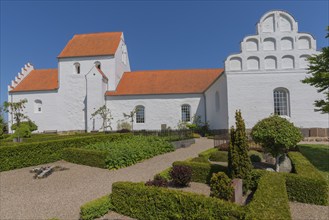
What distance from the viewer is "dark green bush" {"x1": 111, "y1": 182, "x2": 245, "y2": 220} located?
384 cm

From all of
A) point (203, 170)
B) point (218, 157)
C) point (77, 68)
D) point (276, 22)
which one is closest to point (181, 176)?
point (203, 170)

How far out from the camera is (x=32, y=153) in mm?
10516

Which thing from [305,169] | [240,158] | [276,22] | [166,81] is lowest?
[305,169]

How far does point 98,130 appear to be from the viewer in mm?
24375

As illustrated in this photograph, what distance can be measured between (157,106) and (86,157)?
15049mm

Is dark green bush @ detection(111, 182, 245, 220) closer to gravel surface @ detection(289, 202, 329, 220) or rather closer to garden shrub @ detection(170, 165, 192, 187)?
garden shrub @ detection(170, 165, 192, 187)

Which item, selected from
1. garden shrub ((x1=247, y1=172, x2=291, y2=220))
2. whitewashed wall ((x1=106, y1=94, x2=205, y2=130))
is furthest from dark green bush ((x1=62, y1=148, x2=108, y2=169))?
whitewashed wall ((x1=106, y1=94, x2=205, y2=130))

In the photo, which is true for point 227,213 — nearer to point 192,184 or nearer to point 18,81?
point 192,184

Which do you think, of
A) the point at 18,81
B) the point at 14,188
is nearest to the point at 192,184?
the point at 14,188

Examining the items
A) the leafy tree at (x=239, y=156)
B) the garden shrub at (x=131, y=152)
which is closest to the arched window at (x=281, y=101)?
the garden shrub at (x=131, y=152)

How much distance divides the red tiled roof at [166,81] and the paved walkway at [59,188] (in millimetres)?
15216

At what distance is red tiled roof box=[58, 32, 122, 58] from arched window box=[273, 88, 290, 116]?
18959 millimetres

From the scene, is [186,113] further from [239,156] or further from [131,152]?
[239,156]

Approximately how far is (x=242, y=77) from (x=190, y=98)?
7.65 meters
